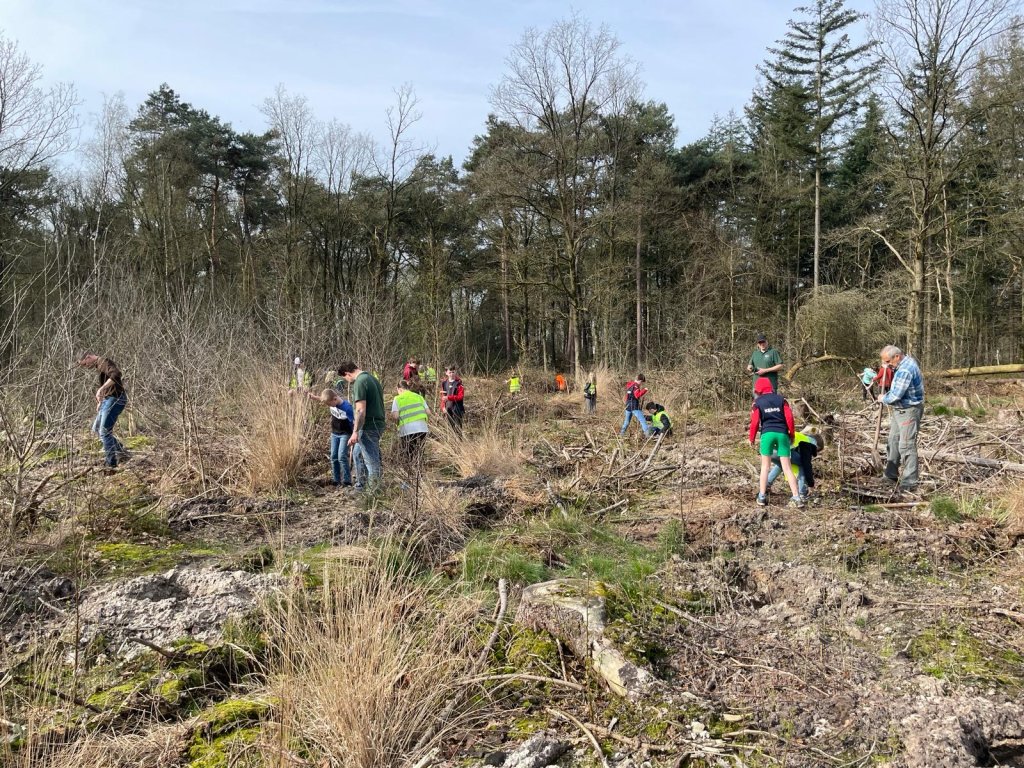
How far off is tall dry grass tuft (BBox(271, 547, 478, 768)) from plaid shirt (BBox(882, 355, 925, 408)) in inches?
238

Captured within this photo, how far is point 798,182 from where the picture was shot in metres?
25.5

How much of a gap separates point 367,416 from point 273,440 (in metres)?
1.18

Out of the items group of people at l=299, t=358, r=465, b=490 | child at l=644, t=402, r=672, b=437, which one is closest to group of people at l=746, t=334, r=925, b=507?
child at l=644, t=402, r=672, b=437

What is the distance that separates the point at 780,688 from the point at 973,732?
28.6 inches

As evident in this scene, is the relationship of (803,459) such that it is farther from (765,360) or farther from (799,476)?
(765,360)

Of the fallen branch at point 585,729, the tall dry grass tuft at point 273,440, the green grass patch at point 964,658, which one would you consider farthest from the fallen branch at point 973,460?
the tall dry grass tuft at point 273,440

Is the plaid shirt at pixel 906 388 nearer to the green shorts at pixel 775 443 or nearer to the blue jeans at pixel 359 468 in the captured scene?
the green shorts at pixel 775 443

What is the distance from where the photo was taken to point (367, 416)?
7.33m

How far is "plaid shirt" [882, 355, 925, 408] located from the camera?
7062 mm

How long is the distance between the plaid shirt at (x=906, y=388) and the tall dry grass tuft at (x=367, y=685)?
6035mm

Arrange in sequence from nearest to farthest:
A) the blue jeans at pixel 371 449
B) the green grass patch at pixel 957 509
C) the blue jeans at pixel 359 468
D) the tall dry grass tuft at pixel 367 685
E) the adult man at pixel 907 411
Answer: the tall dry grass tuft at pixel 367 685
the green grass patch at pixel 957 509
the adult man at pixel 907 411
the blue jeans at pixel 371 449
the blue jeans at pixel 359 468

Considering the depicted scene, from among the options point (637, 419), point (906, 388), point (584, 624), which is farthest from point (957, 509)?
point (637, 419)

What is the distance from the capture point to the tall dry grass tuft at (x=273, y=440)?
7.44 metres

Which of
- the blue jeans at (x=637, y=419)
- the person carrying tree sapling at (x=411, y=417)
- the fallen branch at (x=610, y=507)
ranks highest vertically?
the person carrying tree sapling at (x=411, y=417)
